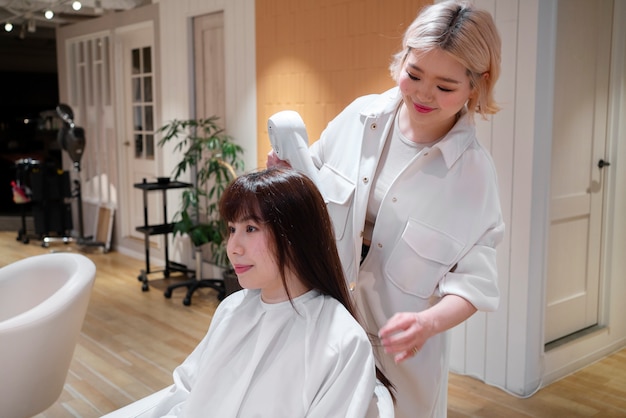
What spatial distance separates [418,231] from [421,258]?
0.06 meters

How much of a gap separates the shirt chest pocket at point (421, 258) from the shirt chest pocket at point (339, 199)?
16 cm

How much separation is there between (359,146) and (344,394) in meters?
0.63

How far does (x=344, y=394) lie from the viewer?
127 centimetres

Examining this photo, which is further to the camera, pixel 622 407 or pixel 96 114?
pixel 96 114

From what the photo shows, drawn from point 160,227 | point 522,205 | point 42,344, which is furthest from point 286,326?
point 160,227

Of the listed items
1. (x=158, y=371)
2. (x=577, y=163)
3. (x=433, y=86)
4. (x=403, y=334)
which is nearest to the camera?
(x=403, y=334)

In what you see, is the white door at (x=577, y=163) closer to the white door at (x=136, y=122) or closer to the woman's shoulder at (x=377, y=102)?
the woman's shoulder at (x=377, y=102)

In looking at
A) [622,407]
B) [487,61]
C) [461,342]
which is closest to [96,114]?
[461,342]

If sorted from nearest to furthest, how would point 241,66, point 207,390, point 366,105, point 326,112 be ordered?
point 207,390 < point 366,105 < point 326,112 < point 241,66

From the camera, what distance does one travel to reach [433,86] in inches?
54.3

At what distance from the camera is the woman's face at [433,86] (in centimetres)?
135

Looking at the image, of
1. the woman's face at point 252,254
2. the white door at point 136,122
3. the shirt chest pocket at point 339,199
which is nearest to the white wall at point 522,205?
the shirt chest pocket at point 339,199

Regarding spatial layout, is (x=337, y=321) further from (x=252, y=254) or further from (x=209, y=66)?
(x=209, y=66)

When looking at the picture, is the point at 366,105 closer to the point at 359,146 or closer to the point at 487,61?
the point at 359,146
